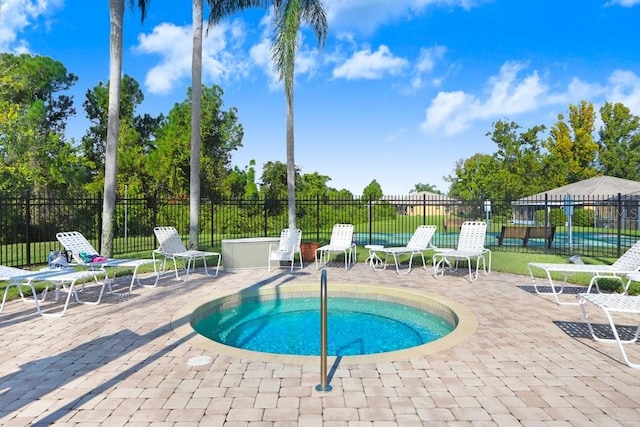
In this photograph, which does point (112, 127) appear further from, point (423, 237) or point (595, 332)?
point (595, 332)

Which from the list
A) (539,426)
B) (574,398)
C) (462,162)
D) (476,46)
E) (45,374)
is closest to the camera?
(539,426)

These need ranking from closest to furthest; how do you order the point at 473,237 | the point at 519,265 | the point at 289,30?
1. the point at 473,237
2. the point at 519,265
3. the point at 289,30

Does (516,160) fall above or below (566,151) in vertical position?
below

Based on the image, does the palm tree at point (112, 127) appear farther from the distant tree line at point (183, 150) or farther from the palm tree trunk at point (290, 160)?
the distant tree line at point (183, 150)

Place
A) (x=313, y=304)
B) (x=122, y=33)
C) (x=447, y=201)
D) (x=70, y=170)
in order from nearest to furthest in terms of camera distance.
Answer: (x=313, y=304) < (x=122, y=33) < (x=447, y=201) < (x=70, y=170)

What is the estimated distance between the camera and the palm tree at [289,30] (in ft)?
34.0

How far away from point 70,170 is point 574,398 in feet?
77.6

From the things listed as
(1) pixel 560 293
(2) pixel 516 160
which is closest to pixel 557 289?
(1) pixel 560 293

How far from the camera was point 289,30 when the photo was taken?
10.3 m

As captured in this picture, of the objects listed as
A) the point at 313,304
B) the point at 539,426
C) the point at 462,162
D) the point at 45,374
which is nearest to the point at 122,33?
the point at 313,304

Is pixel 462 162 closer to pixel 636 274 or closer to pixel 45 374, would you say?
pixel 636 274

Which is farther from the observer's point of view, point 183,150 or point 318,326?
point 183,150

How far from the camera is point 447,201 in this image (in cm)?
1273

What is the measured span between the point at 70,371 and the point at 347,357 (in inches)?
92.1
